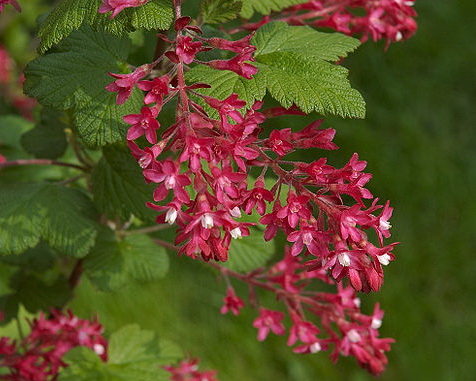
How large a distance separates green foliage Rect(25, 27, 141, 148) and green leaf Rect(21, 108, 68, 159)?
520 millimetres

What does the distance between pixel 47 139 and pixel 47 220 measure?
0.41 metres

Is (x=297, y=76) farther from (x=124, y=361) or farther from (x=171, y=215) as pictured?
(x=124, y=361)

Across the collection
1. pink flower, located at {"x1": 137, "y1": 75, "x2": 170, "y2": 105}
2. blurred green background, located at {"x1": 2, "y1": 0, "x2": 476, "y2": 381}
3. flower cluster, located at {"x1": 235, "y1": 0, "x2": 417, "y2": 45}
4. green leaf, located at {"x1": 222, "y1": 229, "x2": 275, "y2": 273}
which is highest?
pink flower, located at {"x1": 137, "y1": 75, "x2": 170, "y2": 105}

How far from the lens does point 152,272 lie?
1.79 meters

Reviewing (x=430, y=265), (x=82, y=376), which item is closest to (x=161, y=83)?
(x=82, y=376)

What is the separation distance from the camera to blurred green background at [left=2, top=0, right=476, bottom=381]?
3395 millimetres

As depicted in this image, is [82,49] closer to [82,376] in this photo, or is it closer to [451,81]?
[82,376]

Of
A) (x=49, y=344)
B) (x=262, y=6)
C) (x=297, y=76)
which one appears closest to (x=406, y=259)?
(x=49, y=344)

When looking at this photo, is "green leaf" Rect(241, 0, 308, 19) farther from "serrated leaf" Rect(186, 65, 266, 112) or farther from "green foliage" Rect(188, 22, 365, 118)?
"serrated leaf" Rect(186, 65, 266, 112)

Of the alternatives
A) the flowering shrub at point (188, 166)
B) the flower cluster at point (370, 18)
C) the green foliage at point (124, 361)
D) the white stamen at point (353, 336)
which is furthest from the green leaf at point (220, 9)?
the green foliage at point (124, 361)

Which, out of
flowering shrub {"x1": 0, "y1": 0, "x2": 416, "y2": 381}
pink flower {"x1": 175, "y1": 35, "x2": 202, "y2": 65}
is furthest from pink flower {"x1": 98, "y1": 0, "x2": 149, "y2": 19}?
pink flower {"x1": 175, "y1": 35, "x2": 202, "y2": 65}

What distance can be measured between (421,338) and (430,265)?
0.43m

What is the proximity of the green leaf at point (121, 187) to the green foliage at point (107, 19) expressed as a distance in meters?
0.37

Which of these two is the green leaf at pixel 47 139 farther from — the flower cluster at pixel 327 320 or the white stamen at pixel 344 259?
the white stamen at pixel 344 259
